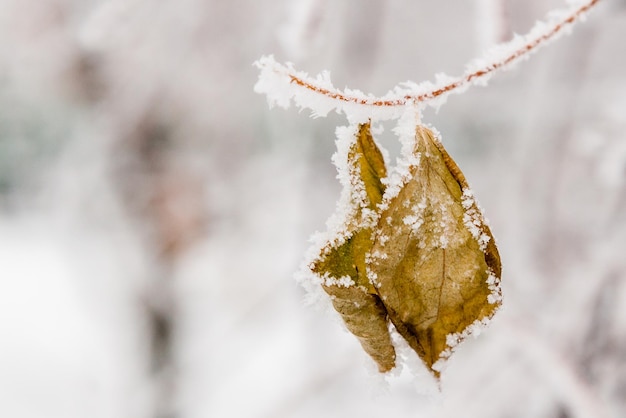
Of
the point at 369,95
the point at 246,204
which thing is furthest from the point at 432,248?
the point at 246,204

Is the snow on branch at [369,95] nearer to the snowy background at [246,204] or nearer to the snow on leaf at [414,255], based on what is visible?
the snow on leaf at [414,255]

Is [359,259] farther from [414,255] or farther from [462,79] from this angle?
[462,79]

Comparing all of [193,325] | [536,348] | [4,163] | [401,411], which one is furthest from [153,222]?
[536,348]

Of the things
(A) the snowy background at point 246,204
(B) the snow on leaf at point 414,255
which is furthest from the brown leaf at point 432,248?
(A) the snowy background at point 246,204

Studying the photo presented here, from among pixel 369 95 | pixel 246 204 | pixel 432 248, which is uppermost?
pixel 246 204

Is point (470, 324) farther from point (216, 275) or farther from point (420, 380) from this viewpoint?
point (216, 275)

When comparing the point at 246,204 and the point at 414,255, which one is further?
the point at 246,204
